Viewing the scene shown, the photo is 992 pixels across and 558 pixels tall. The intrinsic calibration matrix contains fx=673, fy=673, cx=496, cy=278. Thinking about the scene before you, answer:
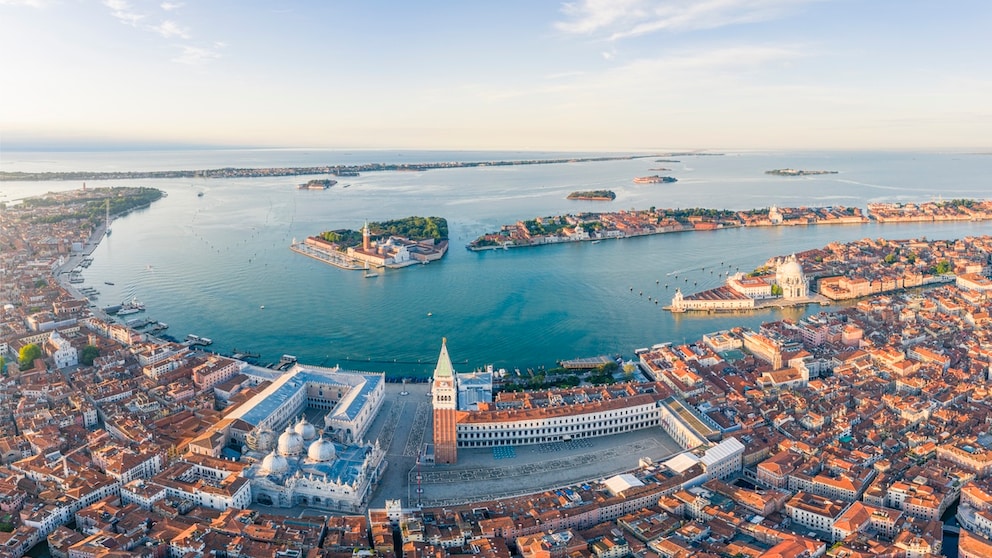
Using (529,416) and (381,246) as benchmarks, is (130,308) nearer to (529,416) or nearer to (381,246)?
Result: (381,246)

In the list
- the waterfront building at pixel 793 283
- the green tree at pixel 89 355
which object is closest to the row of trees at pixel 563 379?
the green tree at pixel 89 355

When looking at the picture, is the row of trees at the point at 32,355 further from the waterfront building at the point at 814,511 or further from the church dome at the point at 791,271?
the church dome at the point at 791,271

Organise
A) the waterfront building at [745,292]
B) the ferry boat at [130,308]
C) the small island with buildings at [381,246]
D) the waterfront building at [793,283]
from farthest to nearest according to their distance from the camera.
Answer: the small island with buildings at [381,246], the waterfront building at [793,283], the waterfront building at [745,292], the ferry boat at [130,308]

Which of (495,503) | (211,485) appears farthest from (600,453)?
(211,485)

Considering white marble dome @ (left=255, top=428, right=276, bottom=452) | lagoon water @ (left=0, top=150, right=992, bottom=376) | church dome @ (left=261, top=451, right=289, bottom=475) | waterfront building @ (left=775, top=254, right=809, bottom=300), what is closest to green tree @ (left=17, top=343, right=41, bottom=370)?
lagoon water @ (left=0, top=150, right=992, bottom=376)

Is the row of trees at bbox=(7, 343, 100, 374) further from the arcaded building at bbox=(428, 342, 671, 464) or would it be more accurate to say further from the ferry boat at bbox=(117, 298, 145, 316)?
the arcaded building at bbox=(428, 342, 671, 464)

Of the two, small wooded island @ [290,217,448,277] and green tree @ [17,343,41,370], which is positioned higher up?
small wooded island @ [290,217,448,277]
